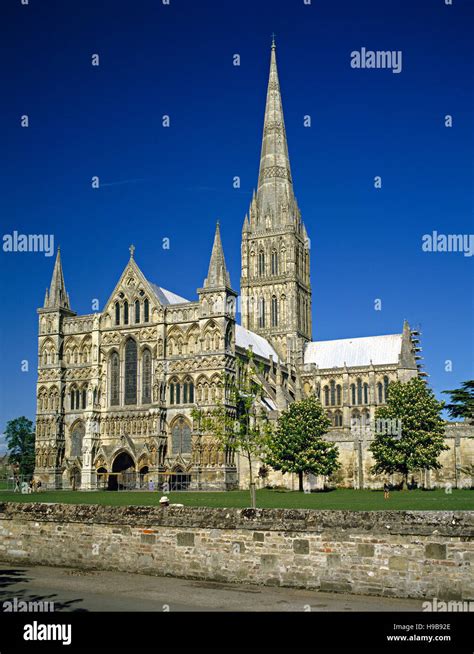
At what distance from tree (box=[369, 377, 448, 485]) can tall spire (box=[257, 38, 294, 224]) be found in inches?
1815

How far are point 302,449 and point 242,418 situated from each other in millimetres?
9491

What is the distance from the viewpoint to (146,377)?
223ft

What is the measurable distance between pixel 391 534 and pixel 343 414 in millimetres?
73918

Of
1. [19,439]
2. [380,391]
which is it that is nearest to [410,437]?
[380,391]

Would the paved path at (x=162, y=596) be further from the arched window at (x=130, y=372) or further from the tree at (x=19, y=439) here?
the tree at (x=19, y=439)

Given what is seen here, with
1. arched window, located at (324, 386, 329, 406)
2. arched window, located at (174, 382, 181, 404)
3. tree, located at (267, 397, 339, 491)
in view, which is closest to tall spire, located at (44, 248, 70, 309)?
arched window, located at (174, 382, 181, 404)

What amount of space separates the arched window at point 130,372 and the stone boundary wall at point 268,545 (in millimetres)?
47313

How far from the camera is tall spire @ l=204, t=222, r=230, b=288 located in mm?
64812

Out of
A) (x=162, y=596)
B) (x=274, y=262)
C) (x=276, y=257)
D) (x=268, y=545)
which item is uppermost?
(x=276, y=257)

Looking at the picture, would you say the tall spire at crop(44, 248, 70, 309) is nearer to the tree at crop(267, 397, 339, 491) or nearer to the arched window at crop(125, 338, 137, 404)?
the arched window at crop(125, 338, 137, 404)

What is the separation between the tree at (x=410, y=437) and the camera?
56500mm

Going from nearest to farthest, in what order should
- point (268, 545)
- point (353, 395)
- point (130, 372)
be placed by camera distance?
point (268, 545) → point (130, 372) → point (353, 395)

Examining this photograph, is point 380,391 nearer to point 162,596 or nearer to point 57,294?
point 57,294
